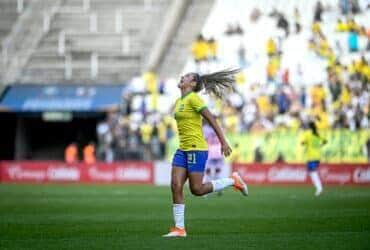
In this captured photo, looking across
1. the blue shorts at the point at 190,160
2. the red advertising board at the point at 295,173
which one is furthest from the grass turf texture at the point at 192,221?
the red advertising board at the point at 295,173

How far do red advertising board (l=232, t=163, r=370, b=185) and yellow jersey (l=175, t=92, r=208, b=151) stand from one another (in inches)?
873

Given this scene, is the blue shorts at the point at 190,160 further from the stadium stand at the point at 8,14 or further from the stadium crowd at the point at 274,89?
the stadium stand at the point at 8,14

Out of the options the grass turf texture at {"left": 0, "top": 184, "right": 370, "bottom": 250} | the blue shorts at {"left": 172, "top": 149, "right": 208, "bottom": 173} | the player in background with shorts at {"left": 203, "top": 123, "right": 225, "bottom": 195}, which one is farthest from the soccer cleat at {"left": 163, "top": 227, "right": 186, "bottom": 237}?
the player in background with shorts at {"left": 203, "top": 123, "right": 225, "bottom": 195}

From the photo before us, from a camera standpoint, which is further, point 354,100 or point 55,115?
point 55,115

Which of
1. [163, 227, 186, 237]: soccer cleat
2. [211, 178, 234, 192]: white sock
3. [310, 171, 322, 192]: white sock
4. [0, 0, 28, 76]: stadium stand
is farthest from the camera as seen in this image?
[0, 0, 28, 76]: stadium stand

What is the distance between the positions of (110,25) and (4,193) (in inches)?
743

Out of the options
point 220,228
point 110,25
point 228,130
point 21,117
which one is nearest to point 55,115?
point 21,117

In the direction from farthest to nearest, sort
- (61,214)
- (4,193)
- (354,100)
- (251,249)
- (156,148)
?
(156,148) → (354,100) → (4,193) → (61,214) → (251,249)

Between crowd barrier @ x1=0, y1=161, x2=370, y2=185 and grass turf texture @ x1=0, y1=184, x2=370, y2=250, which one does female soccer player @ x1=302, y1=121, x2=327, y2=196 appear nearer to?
grass turf texture @ x1=0, y1=184, x2=370, y2=250

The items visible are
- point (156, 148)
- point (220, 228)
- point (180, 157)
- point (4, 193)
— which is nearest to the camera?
point (180, 157)

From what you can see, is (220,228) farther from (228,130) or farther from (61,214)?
(228,130)

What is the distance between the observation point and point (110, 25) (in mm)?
48312

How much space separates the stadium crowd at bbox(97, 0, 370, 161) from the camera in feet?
133

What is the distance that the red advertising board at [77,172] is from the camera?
135 ft
